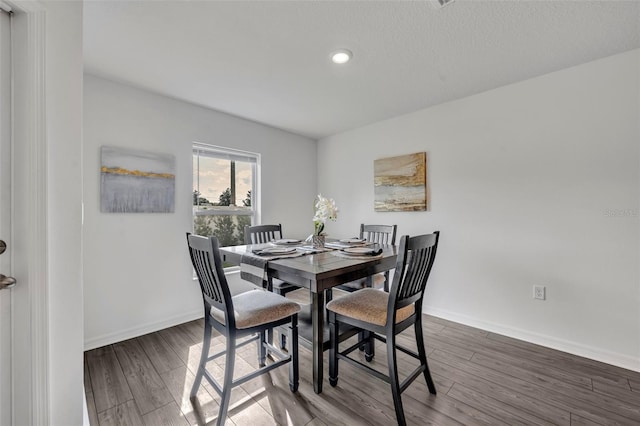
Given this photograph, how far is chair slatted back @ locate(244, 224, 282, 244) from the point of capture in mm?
2830

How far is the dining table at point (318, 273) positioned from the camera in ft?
5.08

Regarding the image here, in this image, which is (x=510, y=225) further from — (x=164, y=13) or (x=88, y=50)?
(x=88, y=50)

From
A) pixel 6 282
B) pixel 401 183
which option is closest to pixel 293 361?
pixel 6 282

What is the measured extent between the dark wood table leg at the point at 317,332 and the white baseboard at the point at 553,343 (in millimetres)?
1898

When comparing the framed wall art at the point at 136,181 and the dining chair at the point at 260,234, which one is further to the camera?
the dining chair at the point at 260,234

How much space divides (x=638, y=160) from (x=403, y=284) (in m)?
2.13

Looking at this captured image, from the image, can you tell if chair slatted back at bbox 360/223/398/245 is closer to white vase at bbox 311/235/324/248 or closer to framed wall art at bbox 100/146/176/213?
white vase at bbox 311/235/324/248

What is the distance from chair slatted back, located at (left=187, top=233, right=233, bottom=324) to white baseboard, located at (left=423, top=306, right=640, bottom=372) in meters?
2.52

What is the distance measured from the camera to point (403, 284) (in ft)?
5.06

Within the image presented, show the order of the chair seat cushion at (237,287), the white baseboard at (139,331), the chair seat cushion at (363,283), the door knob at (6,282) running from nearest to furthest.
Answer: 1. the door knob at (6,282)
2. the white baseboard at (139,331)
3. the chair seat cushion at (363,283)
4. the chair seat cushion at (237,287)

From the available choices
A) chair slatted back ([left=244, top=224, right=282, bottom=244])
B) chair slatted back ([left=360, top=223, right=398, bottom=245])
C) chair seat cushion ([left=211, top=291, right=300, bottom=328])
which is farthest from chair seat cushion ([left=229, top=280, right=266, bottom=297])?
chair seat cushion ([left=211, top=291, right=300, bottom=328])

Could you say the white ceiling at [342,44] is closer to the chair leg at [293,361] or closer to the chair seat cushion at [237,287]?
Answer: the chair leg at [293,361]

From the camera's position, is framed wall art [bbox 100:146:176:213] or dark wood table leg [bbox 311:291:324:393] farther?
framed wall art [bbox 100:146:176:213]

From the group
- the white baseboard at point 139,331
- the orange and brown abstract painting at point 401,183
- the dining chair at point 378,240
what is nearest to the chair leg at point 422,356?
the dining chair at point 378,240
